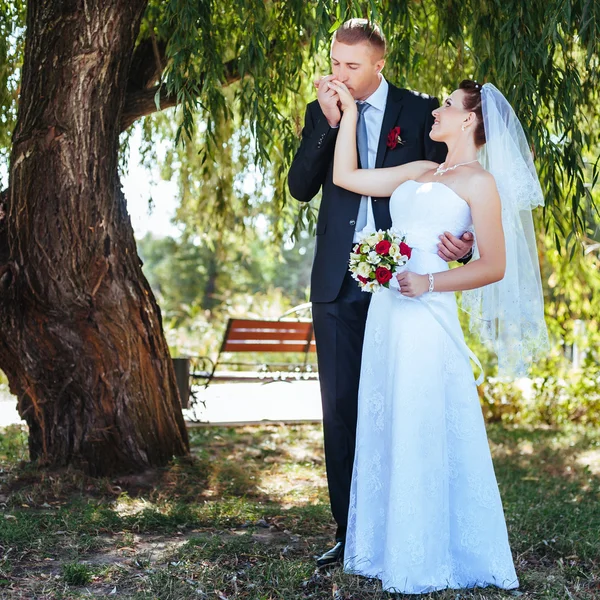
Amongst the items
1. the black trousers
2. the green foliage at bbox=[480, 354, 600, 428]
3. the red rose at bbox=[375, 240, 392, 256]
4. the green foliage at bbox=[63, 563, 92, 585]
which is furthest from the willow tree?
the green foliage at bbox=[480, 354, 600, 428]

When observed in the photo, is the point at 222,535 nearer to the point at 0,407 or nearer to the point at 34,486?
the point at 34,486

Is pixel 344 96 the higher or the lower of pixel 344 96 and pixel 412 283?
the higher

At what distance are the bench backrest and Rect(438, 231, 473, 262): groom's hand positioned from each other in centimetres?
530

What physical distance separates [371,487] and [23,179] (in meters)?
2.81

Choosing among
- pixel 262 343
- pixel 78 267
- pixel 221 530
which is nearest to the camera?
pixel 221 530

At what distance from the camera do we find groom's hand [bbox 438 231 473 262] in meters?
3.25

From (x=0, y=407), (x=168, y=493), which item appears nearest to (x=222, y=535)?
(x=168, y=493)

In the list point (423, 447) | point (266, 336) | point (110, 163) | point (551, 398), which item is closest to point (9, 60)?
point (110, 163)

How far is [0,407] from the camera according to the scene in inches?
352

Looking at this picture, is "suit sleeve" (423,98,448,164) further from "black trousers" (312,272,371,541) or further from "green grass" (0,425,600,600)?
"green grass" (0,425,600,600)

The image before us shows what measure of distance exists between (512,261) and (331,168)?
84cm

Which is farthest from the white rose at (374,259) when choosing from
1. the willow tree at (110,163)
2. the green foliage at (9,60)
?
the green foliage at (9,60)

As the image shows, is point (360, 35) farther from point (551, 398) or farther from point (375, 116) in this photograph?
point (551, 398)

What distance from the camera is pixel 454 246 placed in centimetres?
324
